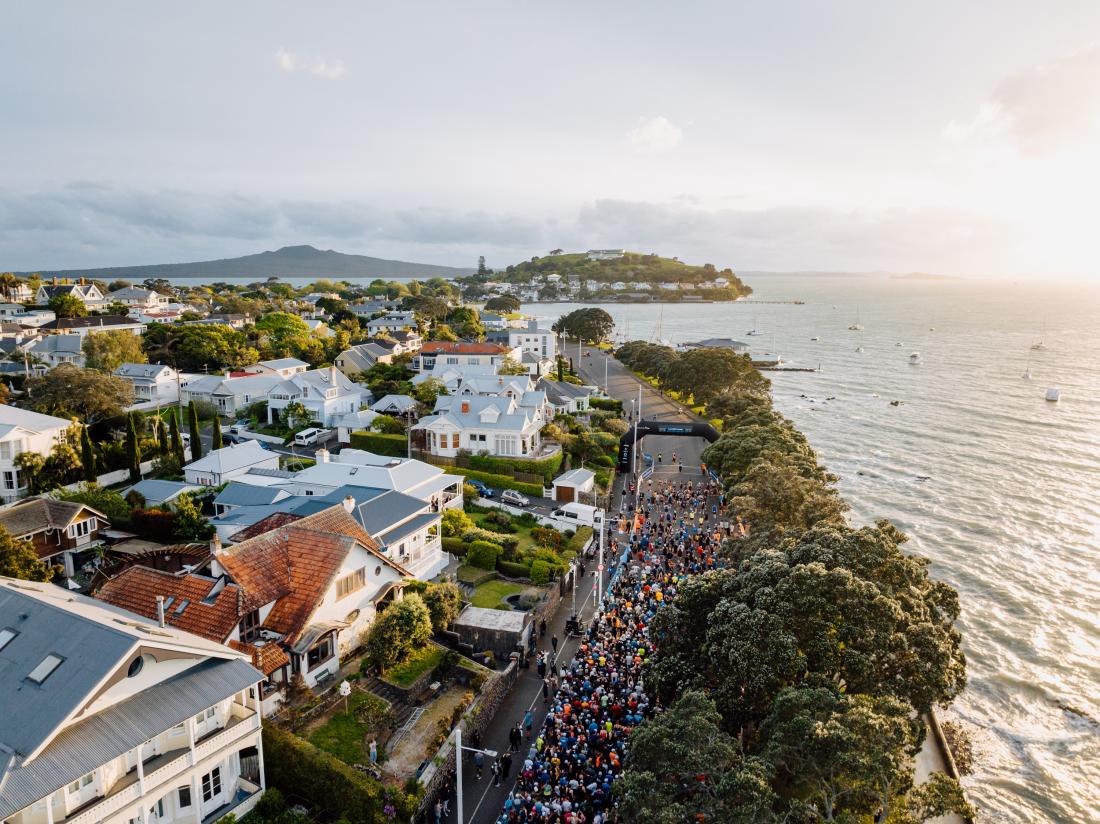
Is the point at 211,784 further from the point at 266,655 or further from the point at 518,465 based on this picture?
the point at 518,465

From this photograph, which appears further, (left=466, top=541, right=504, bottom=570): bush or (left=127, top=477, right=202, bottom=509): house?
(left=127, top=477, right=202, bottom=509): house

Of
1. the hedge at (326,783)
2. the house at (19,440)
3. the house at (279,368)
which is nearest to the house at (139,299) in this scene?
the house at (279,368)

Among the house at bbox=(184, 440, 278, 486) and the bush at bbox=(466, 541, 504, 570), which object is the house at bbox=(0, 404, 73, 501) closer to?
the house at bbox=(184, 440, 278, 486)

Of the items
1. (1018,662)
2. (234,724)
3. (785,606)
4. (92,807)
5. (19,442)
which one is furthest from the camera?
(19,442)

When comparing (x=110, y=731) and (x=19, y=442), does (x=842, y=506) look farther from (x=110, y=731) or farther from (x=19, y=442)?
(x=19, y=442)

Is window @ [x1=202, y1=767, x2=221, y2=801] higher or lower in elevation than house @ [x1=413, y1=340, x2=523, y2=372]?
lower

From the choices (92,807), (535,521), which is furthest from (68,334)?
(92,807)

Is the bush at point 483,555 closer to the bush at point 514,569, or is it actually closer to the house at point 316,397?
the bush at point 514,569

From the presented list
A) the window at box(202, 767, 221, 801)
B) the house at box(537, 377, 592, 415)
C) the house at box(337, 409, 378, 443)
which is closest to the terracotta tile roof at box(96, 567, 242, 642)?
the window at box(202, 767, 221, 801)

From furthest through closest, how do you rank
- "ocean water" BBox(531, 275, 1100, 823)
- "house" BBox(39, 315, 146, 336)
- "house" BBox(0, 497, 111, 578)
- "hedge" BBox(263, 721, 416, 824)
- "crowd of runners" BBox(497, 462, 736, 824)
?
"house" BBox(39, 315, 146, 336)
"house" BBox(0, 497, 111, 578)
"ocean water" BBox(531, 275, 1100, 823)
"crowd of runners" BBox(497, 462, 736, 824)
"hedge" BBox(263, 721, 416, 824)
